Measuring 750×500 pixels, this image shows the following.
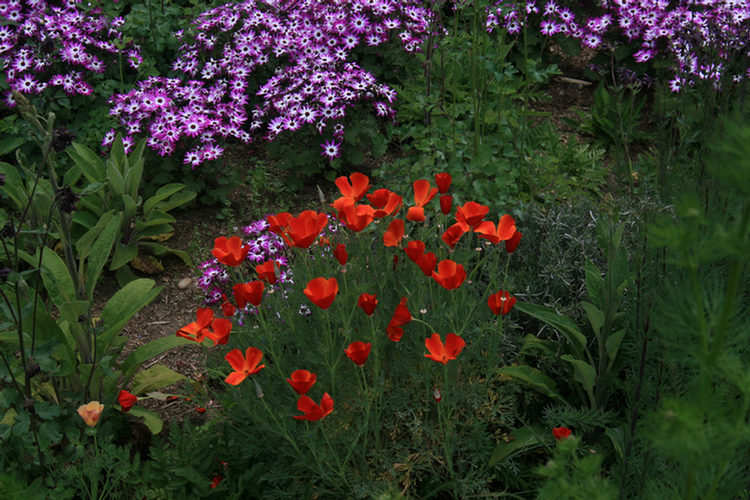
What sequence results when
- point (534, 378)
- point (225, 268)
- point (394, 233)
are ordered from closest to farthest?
1. point (394, 233)
2. point (534, 378)
3. point (225, 268)

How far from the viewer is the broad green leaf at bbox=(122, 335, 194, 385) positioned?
229 cm

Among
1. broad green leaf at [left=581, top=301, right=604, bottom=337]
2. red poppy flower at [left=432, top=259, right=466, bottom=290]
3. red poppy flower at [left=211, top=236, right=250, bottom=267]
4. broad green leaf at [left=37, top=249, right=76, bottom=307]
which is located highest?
red poppy flower at [left=432, top=259, right=466, bottom=290]

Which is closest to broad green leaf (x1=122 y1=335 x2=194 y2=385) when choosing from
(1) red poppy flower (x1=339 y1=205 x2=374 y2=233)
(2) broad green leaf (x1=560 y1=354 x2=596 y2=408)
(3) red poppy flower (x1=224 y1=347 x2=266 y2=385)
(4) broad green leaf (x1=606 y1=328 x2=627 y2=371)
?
(3) red poppy flower (x1=224 y1=347 x2=266 y2=385)

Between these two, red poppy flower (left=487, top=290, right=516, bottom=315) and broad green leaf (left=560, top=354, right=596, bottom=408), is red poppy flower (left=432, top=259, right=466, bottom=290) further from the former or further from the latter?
broad green leaf (left=560, top=354, right=596, bottom=408)

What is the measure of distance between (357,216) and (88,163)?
2.25 meters

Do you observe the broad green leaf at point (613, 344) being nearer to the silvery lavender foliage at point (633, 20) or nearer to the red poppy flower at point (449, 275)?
the red poppy flower at point (449, 275)

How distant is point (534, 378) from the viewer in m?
1.92

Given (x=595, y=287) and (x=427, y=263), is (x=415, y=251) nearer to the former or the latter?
(x=427, y=263)

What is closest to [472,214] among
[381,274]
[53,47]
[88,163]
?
[381,274]

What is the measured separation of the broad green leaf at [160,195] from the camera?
126 inches

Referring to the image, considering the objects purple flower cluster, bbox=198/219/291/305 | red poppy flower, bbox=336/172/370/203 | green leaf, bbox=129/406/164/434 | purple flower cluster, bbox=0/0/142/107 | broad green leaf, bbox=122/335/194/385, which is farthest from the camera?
purple flower cluster, bbox=0/0/142/107

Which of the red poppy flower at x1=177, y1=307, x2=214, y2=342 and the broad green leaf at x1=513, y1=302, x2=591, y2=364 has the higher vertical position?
the red poppy flower at x1=177, y1=307, x2=214, y2=342

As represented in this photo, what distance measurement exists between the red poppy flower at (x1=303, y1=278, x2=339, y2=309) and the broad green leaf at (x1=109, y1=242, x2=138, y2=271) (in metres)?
2.03

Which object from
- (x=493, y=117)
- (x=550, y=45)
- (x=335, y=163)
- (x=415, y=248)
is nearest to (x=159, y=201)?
(x=335, y=163)
